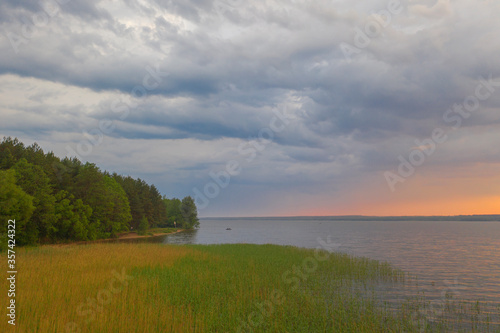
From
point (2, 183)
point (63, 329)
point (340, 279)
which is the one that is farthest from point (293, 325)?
point (2, 183)

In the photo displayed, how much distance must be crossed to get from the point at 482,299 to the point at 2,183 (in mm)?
48156

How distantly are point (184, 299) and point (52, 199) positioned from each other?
137 ft

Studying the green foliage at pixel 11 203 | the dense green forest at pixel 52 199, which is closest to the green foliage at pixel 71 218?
the dense green forest at pixel 52 199

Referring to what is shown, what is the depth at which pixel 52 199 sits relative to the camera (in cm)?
4712

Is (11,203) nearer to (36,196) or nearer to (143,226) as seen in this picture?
(36,196)

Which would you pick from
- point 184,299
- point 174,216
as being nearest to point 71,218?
point 184,299

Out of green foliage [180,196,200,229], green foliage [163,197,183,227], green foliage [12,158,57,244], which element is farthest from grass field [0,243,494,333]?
green foliage [180,196,200,229]

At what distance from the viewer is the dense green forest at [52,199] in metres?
38.8

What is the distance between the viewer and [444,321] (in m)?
15.4

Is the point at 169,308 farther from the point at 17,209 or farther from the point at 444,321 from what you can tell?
the point at 17,209

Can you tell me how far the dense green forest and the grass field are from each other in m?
21.1

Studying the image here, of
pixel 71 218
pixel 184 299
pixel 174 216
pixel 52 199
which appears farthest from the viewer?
pixel 174 216

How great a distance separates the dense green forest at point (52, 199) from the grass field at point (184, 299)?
833 inches

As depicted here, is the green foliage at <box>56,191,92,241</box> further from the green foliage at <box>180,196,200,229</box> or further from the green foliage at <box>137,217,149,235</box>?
→ the green foliage at <box>180,196,200,229</box>
